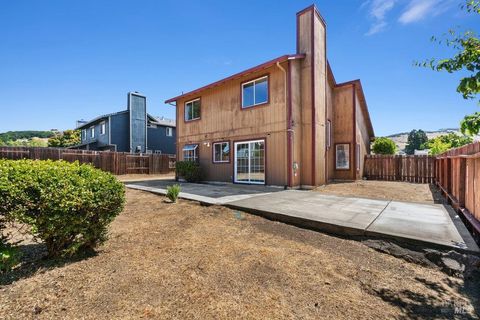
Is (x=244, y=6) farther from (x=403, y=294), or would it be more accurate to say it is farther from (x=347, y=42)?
(x=403, y=294)

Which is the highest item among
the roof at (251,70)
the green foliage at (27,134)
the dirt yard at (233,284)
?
the green foliage at (27,134)

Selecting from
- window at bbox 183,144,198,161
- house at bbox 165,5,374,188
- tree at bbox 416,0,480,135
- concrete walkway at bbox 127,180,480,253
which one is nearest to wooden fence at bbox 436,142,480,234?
concrete walkway at bbox 127,180,480,253

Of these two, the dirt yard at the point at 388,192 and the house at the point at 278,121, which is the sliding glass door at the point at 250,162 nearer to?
the house at the point at 278,121

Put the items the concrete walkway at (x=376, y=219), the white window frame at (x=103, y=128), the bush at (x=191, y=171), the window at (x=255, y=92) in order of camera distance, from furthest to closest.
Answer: the white window frame at (x=103, y=128) → the bush at (x=191, y=171) → the window at (x=255, y=92) → the concrete walkway at (x=376, y=219)

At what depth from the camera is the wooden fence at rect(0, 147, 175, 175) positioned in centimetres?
1520

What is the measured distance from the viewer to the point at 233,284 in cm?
266

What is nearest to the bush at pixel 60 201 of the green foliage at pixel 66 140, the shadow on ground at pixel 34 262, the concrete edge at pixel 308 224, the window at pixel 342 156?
the shadow on ground at pixel 34 262

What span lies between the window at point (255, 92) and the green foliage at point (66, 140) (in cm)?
3471

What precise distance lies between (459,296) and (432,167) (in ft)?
50.1

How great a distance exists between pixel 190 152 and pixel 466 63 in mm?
13405

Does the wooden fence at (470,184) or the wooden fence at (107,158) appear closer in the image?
the wooden fence at (470,184)

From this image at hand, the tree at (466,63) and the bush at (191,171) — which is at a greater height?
the tree at (466,63)

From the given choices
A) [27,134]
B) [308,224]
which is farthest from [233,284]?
[27,134]

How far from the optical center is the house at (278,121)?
1015cm
